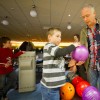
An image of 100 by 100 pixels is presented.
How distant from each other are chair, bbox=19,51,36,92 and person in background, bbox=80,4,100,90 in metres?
2.34

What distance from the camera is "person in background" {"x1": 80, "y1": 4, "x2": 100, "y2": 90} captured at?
231 cm

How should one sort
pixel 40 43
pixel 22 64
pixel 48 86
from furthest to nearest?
pixel 40 43
pixel 22 64
pixel 48 86

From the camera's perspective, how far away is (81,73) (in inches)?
145

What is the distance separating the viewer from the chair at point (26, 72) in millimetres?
4410

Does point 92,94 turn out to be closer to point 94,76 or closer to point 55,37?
point 94,76

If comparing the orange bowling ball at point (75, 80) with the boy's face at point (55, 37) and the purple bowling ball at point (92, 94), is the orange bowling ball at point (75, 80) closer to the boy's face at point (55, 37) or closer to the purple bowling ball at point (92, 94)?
the purple bowling ball at point (92, 94)

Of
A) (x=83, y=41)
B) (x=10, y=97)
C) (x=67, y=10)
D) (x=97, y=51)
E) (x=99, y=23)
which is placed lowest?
(x=10, y=97)

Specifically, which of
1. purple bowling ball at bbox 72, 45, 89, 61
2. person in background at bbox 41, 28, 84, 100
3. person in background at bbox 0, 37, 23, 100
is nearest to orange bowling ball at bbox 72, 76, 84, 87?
purple bowling ball at bbox 72, 45, 89, 61

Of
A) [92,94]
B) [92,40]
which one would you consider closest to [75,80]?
[92,94]

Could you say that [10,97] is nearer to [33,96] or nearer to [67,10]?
[33,96]

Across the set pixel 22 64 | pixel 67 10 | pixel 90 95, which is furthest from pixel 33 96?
pixel 67 10

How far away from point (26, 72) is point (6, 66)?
101cm

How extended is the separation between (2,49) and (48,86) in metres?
1.84

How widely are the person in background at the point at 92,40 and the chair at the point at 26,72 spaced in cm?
234
